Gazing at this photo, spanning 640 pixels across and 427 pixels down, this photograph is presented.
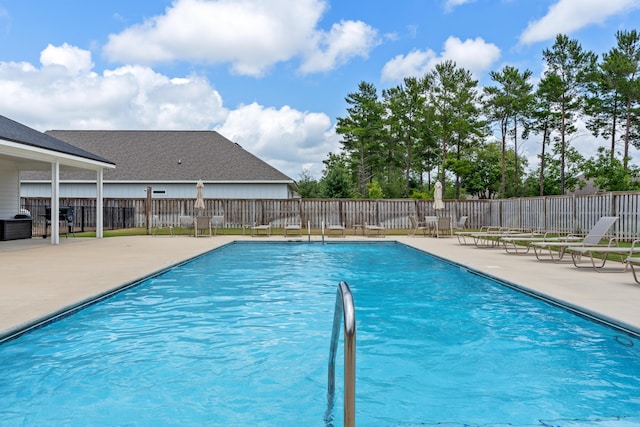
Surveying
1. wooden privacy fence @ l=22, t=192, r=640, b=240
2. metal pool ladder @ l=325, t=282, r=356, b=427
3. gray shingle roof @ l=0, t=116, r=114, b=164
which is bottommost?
metal pool ladder @ l=325, t=282, r=356, b=427

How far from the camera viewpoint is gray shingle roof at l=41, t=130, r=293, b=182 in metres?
27.1

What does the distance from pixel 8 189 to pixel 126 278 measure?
524 inches

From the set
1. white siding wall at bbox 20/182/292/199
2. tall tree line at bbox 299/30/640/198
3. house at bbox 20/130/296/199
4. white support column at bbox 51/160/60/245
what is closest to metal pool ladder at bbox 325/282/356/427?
white support column at bbox 51/160/60/245

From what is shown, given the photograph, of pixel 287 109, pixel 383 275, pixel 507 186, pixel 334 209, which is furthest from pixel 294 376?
pixel 507 186

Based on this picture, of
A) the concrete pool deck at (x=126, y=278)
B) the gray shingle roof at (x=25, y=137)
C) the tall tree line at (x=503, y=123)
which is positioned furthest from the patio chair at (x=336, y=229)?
the gray shingle roof at (x=25, y=137)

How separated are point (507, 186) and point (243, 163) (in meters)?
24.3

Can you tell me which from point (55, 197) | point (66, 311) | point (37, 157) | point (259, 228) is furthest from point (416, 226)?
point (66, 311)

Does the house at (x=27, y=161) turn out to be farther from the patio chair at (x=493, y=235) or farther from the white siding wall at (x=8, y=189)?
the patio chair at (x=493, y=235)

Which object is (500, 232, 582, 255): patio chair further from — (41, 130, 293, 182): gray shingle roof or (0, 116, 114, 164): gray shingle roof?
(41, 130, 293, 182): gray shingle roof

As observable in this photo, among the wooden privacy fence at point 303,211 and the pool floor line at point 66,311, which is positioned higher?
the wooden privacy fence at point 303,211

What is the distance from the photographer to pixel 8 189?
17.9m

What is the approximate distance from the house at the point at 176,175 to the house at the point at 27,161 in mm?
8503

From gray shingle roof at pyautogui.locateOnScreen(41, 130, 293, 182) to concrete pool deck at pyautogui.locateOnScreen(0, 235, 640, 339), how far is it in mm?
14002

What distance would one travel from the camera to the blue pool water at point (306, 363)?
3.44 m
